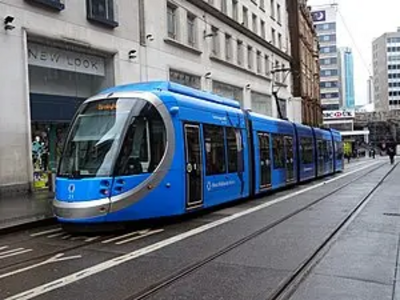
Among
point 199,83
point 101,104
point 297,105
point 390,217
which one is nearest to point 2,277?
point 101,104

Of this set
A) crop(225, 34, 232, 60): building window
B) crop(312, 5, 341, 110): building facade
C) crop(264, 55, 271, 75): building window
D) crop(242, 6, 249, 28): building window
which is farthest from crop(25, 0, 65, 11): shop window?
crop(312, 5, 341, 110): building facade

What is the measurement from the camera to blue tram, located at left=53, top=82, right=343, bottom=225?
35.4 ft

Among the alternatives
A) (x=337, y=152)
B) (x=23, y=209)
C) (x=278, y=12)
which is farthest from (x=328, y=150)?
(x=23, y=209)

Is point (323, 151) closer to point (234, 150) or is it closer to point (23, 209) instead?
point (234, 150)

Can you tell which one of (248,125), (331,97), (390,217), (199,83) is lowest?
(390,217)

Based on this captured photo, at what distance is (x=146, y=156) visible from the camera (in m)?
11.5

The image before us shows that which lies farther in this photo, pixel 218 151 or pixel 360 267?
pixel 218 151

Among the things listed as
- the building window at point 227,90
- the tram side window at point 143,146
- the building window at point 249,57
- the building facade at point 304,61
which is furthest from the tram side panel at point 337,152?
the tram side window at point 143,146

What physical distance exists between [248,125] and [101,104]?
7.20 metres

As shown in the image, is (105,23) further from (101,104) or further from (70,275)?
(70,275)

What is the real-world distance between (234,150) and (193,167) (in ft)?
10.5

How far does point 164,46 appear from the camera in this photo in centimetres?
2756

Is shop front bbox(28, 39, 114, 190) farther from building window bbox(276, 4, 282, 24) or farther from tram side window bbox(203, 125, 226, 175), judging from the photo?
building window bbox(276, 4, 282, 24)

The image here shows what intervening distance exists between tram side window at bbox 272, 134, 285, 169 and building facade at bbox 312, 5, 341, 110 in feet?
395
